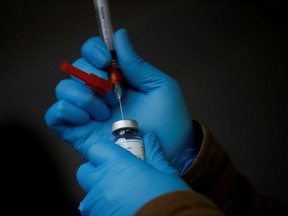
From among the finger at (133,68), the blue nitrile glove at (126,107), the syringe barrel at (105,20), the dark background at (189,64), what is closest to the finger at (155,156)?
the blue nitrile glove at (126,107)

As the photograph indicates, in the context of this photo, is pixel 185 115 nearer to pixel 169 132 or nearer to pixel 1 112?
pixel 169 132

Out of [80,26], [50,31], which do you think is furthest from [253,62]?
[50,31]

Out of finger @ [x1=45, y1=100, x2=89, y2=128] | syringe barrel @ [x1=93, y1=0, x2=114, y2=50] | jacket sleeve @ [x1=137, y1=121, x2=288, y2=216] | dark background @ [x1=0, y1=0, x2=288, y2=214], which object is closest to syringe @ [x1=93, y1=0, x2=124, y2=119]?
syringe barrel @ [x1=93, y1=0, x2=114, y2=50]

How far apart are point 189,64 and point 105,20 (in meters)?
0.54

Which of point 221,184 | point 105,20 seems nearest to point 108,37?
point 105,20

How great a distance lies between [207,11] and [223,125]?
1.68ft

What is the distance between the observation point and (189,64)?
1.34 meters

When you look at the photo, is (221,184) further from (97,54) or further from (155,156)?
(97,54)

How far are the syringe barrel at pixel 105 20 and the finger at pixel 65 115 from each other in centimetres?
22

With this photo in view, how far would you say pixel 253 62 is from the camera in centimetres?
133

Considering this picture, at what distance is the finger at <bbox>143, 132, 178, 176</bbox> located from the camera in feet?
2.60

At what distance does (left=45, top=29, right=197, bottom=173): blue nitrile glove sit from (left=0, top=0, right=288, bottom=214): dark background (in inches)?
14.5

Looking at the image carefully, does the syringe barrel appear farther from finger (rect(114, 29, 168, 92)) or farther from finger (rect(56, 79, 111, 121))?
finger (rect(56, 79, 111, 121))

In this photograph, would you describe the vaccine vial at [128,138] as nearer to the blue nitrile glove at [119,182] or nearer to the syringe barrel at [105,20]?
the blue nitrile glove at [119,182]
